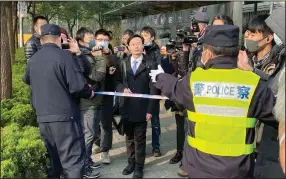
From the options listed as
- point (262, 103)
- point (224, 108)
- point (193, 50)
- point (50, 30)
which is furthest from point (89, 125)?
point (262, 103)

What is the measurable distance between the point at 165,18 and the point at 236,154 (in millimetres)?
13668

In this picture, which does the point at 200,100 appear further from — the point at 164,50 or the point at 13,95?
the point at 13,95

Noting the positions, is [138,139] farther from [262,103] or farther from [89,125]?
[262,103]

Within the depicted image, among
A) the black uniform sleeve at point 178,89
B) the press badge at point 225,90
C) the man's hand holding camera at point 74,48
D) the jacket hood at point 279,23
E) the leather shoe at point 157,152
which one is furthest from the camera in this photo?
the leather shoe at point 157,152

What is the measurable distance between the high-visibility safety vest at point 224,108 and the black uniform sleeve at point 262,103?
4 centimetres

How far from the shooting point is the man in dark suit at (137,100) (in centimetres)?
449

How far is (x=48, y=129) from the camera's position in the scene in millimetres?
3512

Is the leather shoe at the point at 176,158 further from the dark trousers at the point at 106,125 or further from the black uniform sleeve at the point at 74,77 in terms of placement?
the black uniform sleeve at the point at 74,77

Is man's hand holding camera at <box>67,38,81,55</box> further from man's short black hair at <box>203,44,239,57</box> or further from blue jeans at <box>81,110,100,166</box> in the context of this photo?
man's short black hair at <box>203,44,239,57</box>

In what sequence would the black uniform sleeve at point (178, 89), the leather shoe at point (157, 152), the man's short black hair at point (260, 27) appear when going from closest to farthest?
1. the black uniform sleeve at point (178, 89)
2. the man's short black hair at point (260, 27)
3. the leather shoe at point (157, 152)

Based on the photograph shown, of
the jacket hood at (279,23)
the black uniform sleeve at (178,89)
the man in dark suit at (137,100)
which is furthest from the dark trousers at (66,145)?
the jacket hood at (279,23)

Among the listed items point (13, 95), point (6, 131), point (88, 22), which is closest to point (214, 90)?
point (6, 131)

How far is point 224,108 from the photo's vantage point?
223cm

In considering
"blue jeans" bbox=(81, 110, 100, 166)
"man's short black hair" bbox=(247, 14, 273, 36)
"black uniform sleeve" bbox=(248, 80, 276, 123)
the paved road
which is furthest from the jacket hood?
the paved road
